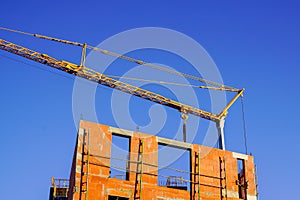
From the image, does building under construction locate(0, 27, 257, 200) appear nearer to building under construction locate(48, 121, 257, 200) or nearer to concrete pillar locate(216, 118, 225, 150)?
building under construction locate(48, 121, 257, 200)

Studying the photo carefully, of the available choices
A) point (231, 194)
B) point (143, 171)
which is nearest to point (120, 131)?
point (143, 171)

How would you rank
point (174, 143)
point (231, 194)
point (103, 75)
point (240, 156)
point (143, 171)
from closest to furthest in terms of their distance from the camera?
point (143, 171) < point (174, 143) < point (231, 194) < point (240, 156) < point (103, 75)

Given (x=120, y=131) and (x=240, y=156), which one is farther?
(x=240, y=156)

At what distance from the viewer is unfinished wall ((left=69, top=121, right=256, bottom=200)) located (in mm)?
30516

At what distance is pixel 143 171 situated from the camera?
32.2 metres

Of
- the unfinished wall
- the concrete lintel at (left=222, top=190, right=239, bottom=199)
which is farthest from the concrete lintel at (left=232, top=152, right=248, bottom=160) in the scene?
the concrete lintel at (left=222, top=190, right=239, bottom=199)

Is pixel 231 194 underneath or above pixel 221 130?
underneath

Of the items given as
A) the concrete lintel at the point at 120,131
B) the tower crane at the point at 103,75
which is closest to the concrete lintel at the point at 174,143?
the concrete lintel at the point at 120,131

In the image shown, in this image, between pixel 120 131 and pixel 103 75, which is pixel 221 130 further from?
pixel 120 131

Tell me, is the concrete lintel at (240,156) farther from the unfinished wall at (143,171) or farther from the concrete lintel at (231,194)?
→ the concrete lintel at (231,194)

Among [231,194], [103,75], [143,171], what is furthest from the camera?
[103,75]

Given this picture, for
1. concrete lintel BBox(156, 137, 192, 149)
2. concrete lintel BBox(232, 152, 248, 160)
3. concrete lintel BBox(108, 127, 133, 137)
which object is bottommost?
concrete lintel BBox(232, 152, 248, 160)

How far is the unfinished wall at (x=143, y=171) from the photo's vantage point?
30516mm

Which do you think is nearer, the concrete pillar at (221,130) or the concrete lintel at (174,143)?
the concrete lintel at (174,143)
